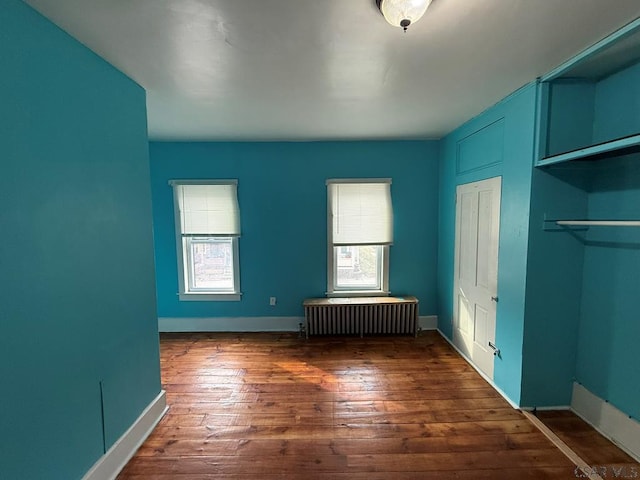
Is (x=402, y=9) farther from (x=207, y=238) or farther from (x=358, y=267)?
(x=207, y=238)

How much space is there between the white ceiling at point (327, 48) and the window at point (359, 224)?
1.19 metres

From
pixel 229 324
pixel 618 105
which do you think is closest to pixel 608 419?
pixel 618 105

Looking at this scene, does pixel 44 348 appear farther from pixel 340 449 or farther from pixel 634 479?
pixel 634 479

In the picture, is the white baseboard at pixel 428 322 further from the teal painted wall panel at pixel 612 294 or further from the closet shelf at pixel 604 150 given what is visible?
the closet shelf at pixel 604 150

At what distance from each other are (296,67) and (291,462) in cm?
252

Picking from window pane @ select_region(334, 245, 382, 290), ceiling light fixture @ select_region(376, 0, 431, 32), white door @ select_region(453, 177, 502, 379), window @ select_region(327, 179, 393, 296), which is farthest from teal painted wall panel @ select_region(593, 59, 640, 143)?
window pane @ select_region(334, 245, 382, 290)

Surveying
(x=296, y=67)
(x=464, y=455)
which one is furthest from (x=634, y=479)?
(x=296, y=67)

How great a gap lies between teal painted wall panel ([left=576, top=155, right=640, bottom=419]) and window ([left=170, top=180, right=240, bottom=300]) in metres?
3.53

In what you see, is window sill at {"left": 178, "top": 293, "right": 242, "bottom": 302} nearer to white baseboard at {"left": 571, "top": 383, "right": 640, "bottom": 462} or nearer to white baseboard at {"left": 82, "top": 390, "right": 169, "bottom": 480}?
white baseboard at {"left": 82, "top": 390, "right": 169, "bottom": 480}

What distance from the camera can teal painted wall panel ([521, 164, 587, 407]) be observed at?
208cm

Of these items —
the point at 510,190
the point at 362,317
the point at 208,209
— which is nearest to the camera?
the point at 510,190

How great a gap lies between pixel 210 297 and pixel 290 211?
160 cm

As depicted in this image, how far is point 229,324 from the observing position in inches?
151

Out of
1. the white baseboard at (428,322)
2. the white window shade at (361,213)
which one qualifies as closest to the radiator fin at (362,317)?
the white baseboard at (428,322)
